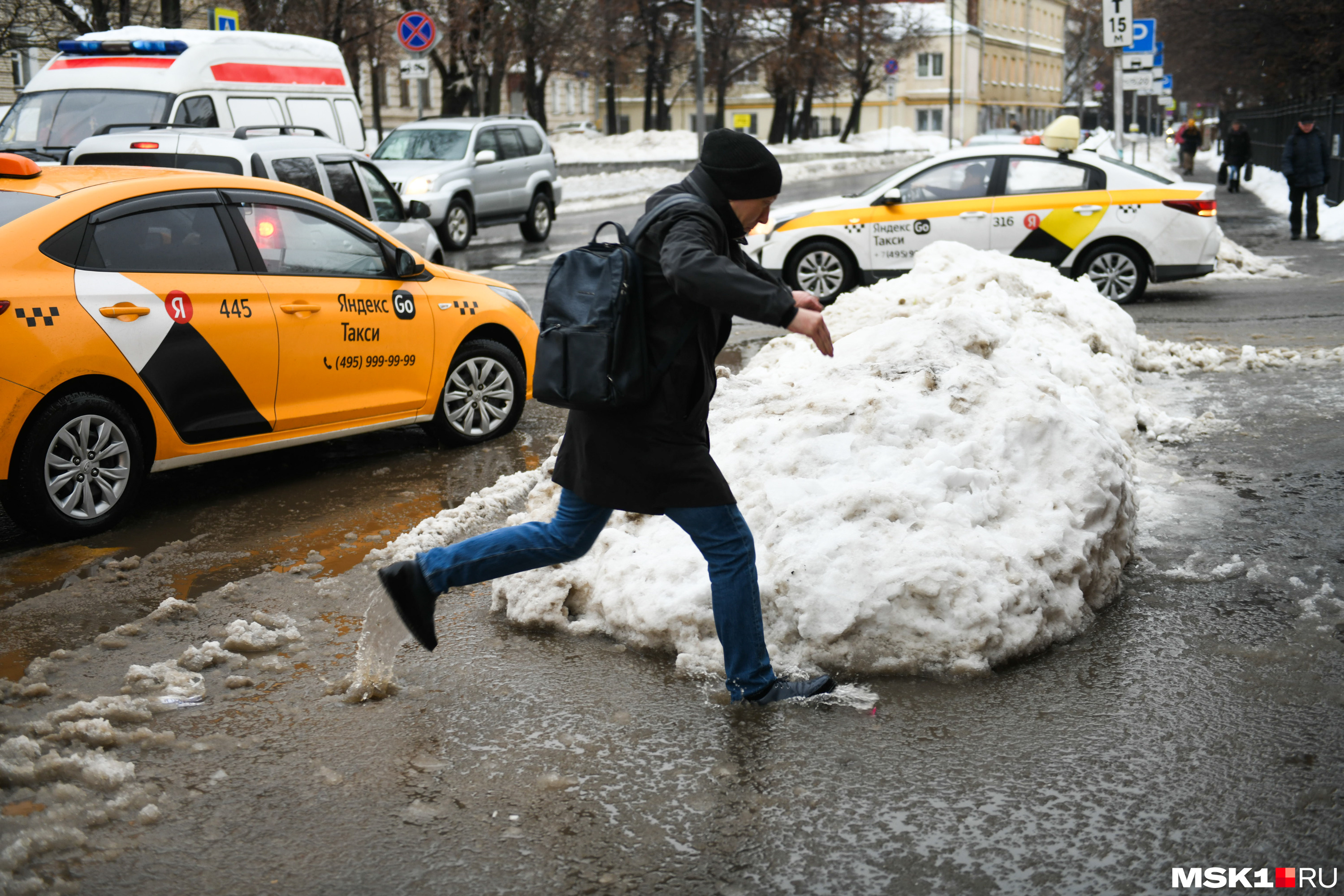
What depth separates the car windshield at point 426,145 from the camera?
19844 mm

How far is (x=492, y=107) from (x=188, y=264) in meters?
31.6

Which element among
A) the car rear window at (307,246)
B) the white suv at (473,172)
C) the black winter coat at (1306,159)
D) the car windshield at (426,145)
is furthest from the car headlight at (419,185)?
the black winter coat at (1306,159)

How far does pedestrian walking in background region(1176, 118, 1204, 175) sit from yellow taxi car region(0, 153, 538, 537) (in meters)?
39.3

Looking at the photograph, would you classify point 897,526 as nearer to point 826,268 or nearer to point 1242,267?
point 826,268

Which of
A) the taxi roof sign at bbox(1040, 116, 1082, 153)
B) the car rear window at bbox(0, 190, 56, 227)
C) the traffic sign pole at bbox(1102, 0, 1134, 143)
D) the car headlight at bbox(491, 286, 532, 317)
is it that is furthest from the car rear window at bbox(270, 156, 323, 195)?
the traffic sign pole at bbox(1102, 0, 1134, 143)

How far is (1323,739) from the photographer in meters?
3.69

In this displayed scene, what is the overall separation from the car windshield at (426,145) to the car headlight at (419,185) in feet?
2.70

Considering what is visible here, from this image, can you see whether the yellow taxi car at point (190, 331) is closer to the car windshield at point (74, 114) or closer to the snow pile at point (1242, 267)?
the car windshield at point (74, 114)

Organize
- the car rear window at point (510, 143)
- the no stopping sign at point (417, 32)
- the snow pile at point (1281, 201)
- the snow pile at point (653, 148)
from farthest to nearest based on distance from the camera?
the snow pile at point (653, 148)
the no stopping sign at point (417, 32)
the snow pile at point (1281, 201)
the car rear window at point (510, 143)

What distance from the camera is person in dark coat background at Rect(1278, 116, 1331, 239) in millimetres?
19328

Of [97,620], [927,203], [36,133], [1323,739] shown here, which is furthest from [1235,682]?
[36,133]

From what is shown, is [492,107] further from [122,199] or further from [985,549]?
[985,549]

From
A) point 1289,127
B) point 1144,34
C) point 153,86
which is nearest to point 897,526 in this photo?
point 153,86

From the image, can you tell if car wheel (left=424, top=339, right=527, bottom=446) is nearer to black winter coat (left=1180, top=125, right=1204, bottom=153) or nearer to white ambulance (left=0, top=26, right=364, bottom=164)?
white ambulance (left=0, top=26, right=364, bottom=164)
